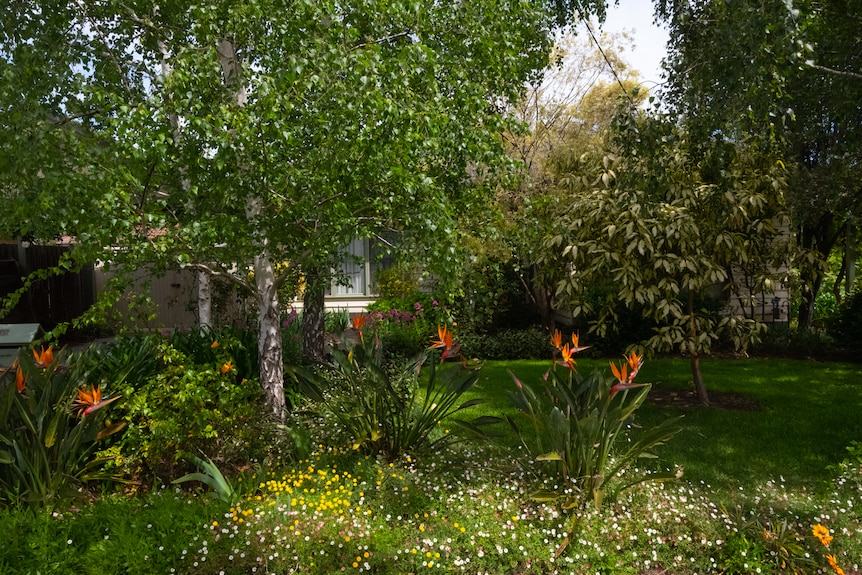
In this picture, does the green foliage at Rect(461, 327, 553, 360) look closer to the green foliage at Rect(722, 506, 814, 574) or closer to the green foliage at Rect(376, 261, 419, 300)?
the green foliage at Rect(376, 261, 419, 300)

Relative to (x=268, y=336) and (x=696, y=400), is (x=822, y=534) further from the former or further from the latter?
(x=696, y=400)

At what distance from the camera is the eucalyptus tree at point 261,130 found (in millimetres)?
3895

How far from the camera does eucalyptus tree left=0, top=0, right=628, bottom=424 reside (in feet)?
12.8

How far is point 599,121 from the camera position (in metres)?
14.1

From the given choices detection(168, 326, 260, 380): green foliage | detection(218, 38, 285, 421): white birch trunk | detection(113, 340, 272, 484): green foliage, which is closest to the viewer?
detection(113, 340, 272, 484): green foliage

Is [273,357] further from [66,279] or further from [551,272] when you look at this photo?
[66,279]

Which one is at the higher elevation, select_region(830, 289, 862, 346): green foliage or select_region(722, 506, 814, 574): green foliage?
A: select_region(830, 289, 862, 346): green foliage

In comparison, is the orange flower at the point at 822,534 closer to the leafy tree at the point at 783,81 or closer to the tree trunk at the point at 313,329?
the leafy tree at the point at 783,81

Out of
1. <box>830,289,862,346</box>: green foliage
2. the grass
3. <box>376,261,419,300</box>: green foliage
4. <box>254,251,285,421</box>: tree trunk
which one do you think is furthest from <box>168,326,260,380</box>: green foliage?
<box>830,289,862,346</box>: green foliage

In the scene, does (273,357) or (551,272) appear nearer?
(273,357)

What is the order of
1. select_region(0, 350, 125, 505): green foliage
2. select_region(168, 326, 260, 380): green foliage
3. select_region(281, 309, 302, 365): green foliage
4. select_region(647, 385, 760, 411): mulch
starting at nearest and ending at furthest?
select_region(0, 350, 125, 505): green foliage
select_region(168, 326, 260, 380): green foliage
select_region(281, 309, 302, 365): green foliage
select_region(647, 385, 760, 411): mulch

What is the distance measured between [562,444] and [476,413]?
133 inches

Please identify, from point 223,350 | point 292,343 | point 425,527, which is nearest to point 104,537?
point 425,527

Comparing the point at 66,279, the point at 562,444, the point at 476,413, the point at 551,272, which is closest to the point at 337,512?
the point at 562,444
